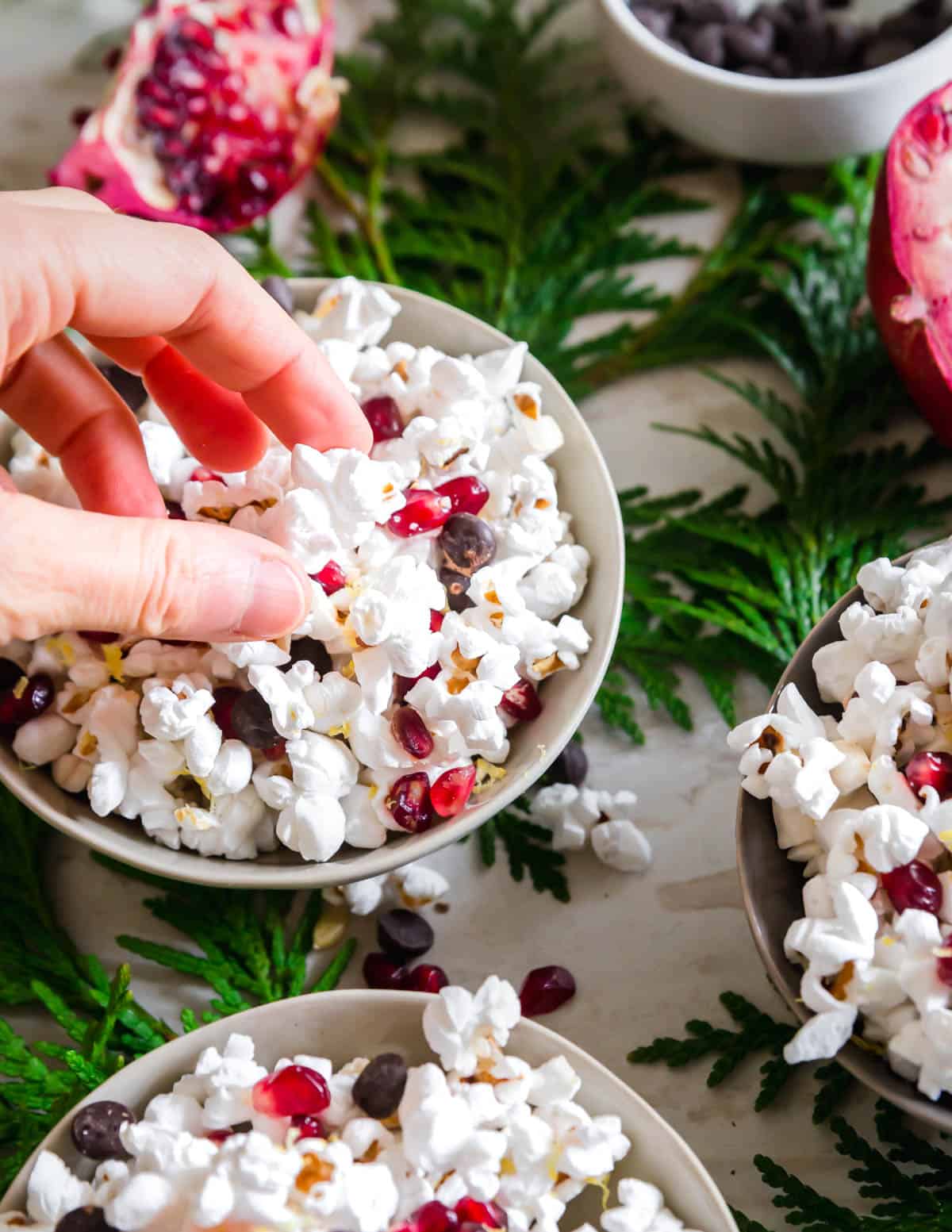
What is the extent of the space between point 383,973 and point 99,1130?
278mm

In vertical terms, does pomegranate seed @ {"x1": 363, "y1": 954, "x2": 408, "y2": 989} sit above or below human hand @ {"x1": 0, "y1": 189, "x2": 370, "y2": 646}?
below

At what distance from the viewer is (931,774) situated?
86 cm

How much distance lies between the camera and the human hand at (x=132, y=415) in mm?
804

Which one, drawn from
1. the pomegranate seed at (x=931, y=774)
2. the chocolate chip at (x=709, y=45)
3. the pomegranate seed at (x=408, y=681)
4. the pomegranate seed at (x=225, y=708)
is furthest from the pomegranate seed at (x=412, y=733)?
the chocolate chip at (x=709, y=45)

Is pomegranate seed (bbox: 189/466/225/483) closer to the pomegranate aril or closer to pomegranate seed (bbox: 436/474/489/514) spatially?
pomegranate seed (bbox: 436/474/489/514)

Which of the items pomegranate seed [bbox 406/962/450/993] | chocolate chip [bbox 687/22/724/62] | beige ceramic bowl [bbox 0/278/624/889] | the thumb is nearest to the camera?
the thumb

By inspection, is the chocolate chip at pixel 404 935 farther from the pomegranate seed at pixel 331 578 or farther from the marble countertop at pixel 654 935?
the pomegranate seed at pixel 331 578

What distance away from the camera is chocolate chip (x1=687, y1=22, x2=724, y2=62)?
1.33m

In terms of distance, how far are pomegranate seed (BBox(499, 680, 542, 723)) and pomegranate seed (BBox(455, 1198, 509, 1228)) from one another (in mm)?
339

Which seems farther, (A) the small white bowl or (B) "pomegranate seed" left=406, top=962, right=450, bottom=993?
(A) the small white bowl

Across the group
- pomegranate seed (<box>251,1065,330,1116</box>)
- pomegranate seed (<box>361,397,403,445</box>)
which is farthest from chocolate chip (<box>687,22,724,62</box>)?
pomegranate seed (<box>251,1065,330,1116</box>)

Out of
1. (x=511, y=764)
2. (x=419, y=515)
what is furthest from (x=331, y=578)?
(x=511, y=764)

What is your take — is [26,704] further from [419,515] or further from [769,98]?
[769,98]

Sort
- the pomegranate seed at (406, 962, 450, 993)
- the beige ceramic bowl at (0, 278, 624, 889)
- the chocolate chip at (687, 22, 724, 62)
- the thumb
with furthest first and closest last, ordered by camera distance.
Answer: the chocolate chip at (687, 22, 724, 62) < the pomegranate seed at (406, 962, 450, 993) < the beige ceramic bowl at (0, 278, 624, 889) < the thumb
